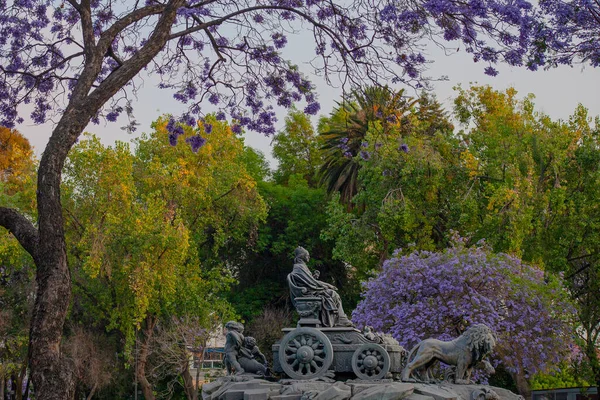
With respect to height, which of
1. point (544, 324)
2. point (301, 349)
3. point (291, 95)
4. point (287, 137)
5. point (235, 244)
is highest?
point (287, 137)

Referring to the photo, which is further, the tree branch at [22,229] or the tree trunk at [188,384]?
the tree trunk at [188,384]

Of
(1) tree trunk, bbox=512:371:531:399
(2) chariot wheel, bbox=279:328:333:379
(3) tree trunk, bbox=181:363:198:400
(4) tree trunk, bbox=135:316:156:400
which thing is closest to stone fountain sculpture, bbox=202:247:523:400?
(2) chariot wheel, bbox=279:328:333:379

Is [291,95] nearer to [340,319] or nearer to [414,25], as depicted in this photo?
[414,25]

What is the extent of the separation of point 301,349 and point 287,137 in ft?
88.3

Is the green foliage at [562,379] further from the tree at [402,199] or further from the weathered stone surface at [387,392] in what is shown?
the weathered stone surface at [387,392]

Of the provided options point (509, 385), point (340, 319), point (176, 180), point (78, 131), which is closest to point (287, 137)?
point (176, 180)

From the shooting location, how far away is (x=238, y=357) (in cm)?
1300

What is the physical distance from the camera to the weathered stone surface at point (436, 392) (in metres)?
11.0

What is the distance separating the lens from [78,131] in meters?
8.66

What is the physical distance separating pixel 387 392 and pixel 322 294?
232cm

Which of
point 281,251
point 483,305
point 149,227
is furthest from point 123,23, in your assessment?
point 281,251

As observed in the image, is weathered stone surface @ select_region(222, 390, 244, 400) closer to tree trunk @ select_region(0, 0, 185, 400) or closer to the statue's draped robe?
the statue's draped robe

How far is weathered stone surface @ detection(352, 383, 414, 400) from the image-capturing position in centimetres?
1089

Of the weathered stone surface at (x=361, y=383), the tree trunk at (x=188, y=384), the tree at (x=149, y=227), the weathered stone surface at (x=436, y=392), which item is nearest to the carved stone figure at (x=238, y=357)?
the weathered stone surface at (x=361, y=383)
